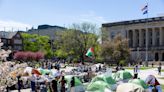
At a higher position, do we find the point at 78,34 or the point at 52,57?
the point at 78,34

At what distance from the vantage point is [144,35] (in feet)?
398

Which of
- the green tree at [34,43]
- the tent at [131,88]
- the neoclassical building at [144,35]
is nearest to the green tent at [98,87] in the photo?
the tent at [131,88]

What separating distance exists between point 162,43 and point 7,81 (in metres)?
109

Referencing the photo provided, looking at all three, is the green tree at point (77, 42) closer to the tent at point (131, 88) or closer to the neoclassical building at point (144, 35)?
the neoclassical building at point (144, 35)

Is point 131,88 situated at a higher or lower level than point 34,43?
lower

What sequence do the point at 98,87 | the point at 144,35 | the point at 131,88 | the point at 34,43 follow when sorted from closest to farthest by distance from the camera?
1. the point at 131,88
2. the point at 98,87
3. the point at 34,43
4. the point at 144,35

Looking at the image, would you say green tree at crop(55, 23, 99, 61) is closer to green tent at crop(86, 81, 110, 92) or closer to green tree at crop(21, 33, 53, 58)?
green tree at crop(21, 33, 53, 58)

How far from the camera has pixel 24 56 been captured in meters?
87.6

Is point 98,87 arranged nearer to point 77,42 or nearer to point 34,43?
point 77,42

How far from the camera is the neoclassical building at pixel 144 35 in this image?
366 ft

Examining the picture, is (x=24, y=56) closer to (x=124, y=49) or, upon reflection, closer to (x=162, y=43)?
(x=124, y=49)

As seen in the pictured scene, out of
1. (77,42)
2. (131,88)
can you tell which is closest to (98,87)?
(131,88)

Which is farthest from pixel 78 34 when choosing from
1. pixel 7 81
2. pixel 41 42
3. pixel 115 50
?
pixel 7 81

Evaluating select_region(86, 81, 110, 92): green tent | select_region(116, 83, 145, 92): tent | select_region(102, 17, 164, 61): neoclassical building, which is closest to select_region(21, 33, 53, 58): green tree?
select_region(102, 17, 164, 61): neoclassical building
